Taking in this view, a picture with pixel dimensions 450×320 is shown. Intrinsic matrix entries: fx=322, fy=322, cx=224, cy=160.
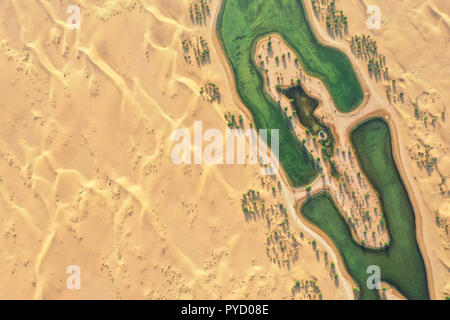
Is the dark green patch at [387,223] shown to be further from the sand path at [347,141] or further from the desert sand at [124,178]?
the desert sand at [124,178]

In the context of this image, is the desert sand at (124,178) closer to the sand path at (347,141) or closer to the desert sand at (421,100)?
the sand path at (347,141)

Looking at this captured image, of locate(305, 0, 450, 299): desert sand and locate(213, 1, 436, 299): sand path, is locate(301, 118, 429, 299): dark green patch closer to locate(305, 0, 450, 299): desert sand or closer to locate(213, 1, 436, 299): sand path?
locate(213, 1, 436, 299): sand path

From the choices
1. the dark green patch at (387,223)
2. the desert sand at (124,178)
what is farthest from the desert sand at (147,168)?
the dark green patch at (387,223)

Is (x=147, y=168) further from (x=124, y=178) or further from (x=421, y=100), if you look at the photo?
(x=421, y=100)

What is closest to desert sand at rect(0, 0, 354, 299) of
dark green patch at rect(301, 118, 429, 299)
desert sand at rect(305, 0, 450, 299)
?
dark green patch at rect(301, 118, 429, 299)

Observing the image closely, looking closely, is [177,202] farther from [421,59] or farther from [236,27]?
[421,59]

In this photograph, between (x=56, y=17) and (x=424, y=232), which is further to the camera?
(x=56, y=17)

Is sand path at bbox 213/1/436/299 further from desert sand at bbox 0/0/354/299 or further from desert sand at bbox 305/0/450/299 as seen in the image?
desert sand at bbox 0/0/354/299
